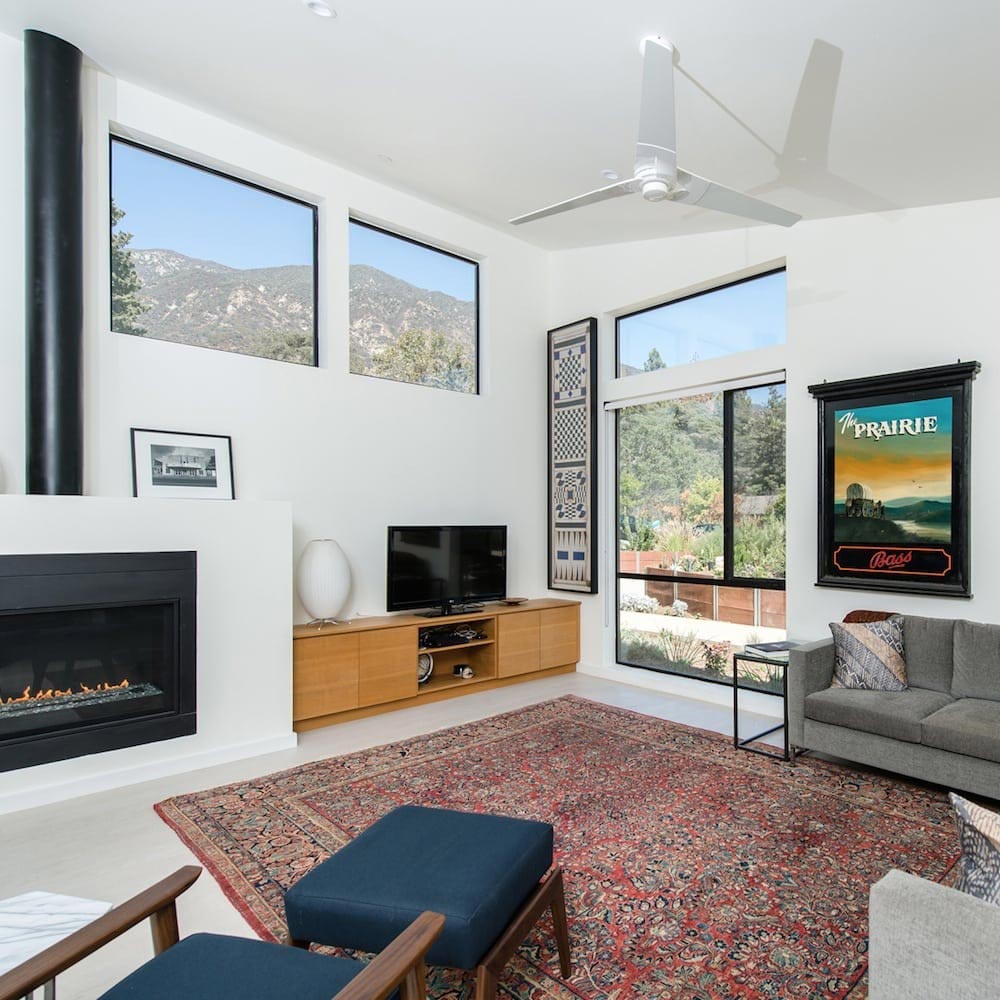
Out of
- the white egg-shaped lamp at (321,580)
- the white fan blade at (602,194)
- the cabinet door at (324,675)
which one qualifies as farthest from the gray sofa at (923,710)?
the white egg-shaped lamp at (321,580)

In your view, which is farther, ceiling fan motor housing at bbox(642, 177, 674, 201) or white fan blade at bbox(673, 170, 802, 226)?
white fan blade at bbox(673, 170, 802, 226)

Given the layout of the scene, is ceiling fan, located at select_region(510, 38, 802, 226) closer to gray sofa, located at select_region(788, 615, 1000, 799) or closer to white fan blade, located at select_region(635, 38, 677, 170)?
white fan blade, located at select_region(635, 38, 677, 170)

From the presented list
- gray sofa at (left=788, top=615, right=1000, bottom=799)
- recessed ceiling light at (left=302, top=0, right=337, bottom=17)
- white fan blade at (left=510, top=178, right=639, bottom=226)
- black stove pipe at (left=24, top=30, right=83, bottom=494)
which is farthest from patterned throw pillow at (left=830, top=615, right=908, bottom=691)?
black stove pipe at (left=24, top=30, right=83, bottom=494)

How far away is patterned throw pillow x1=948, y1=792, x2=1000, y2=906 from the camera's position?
1.29m

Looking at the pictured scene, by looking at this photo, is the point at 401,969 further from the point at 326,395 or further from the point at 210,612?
the point at 326,395

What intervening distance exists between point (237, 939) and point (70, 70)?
4.23 meters

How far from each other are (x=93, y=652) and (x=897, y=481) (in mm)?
4617

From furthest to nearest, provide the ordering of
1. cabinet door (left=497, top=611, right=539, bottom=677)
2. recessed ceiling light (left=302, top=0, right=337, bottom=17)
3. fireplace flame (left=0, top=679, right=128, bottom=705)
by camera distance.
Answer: cabinet door (left=497, top=611, right=539, bottom=677)
fireplace flame (left=0, top=679, right=128, bottom=705)
recessed ceiling light (left=302, top=0, right=337, bottom=17)

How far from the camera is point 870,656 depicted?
12.5ft

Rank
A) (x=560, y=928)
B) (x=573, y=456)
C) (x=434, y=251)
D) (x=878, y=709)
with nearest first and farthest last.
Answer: (x=560, y=928)
(x=878, y=709)
(x=434, y=251)
(x=573, y=456)

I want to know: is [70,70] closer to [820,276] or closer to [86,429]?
[86,429]

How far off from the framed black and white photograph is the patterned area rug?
5.79ft

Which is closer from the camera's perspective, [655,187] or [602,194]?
[655,187]

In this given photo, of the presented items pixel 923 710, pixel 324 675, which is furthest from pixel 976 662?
pixel 324 675
